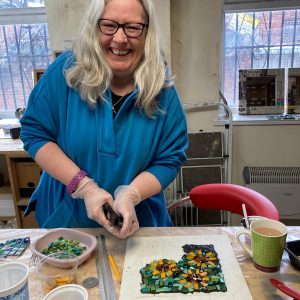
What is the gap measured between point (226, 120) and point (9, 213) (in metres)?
1.66

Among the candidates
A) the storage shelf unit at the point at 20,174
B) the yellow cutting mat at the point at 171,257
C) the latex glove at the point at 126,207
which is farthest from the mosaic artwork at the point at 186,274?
the storage shelf unit at the point at 20,174

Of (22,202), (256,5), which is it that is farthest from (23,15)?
(256,5)

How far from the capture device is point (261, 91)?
2330 mm

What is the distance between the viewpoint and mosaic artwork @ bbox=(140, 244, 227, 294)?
73 centimetres

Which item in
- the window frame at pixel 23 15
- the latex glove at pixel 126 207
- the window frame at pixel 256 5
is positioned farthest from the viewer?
the window frame at pixel 23 15

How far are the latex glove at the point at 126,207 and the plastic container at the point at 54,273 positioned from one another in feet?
0.47

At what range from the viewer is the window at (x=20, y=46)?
7.98 ft

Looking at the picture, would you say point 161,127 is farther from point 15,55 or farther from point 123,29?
point 15,55

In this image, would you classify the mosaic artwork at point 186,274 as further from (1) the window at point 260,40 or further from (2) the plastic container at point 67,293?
(1) the window at point 260,40

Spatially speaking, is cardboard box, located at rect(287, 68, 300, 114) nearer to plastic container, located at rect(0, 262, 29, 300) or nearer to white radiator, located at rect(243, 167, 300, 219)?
white radiator, located at rect(243, 167, 300, 219)

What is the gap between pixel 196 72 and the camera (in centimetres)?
221

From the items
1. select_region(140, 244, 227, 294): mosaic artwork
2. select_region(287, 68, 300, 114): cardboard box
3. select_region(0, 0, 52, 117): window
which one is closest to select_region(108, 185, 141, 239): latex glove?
select_region(140, 244, 227, 294): mosaic artwork

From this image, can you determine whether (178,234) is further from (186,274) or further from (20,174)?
(20,174)

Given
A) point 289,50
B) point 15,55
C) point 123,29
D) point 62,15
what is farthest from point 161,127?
point 15,55
